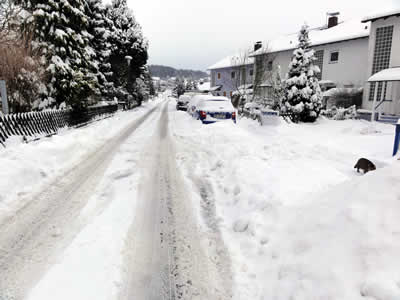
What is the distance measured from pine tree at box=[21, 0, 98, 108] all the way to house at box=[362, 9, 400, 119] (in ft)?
61.1

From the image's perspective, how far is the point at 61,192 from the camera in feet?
18.1

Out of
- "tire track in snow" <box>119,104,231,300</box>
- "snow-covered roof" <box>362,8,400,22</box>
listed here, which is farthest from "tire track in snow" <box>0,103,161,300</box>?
"snow-covered roof" <box>362,8,400,22</box>

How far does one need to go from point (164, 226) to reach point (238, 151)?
412 cm

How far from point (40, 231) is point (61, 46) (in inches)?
525

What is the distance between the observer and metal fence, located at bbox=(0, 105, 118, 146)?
992 cm

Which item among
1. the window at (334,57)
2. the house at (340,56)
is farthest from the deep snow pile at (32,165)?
the window at (334,57)

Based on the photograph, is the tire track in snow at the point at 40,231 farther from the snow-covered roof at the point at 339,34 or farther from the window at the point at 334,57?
the window at the point at 334,57

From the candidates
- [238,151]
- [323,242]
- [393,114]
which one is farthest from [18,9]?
[393,114]

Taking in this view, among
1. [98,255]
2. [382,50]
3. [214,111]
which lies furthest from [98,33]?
[98,255]

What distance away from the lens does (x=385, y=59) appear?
19812mm

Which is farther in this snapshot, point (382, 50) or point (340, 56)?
point (340, 56)

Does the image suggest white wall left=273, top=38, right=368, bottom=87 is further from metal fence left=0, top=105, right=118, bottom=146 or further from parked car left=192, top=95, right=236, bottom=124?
metal fence left=0, top=105, right=118, bottom=146

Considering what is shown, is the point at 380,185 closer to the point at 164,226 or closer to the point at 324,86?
the point at 164,226

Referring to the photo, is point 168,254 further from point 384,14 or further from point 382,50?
point 382,50
